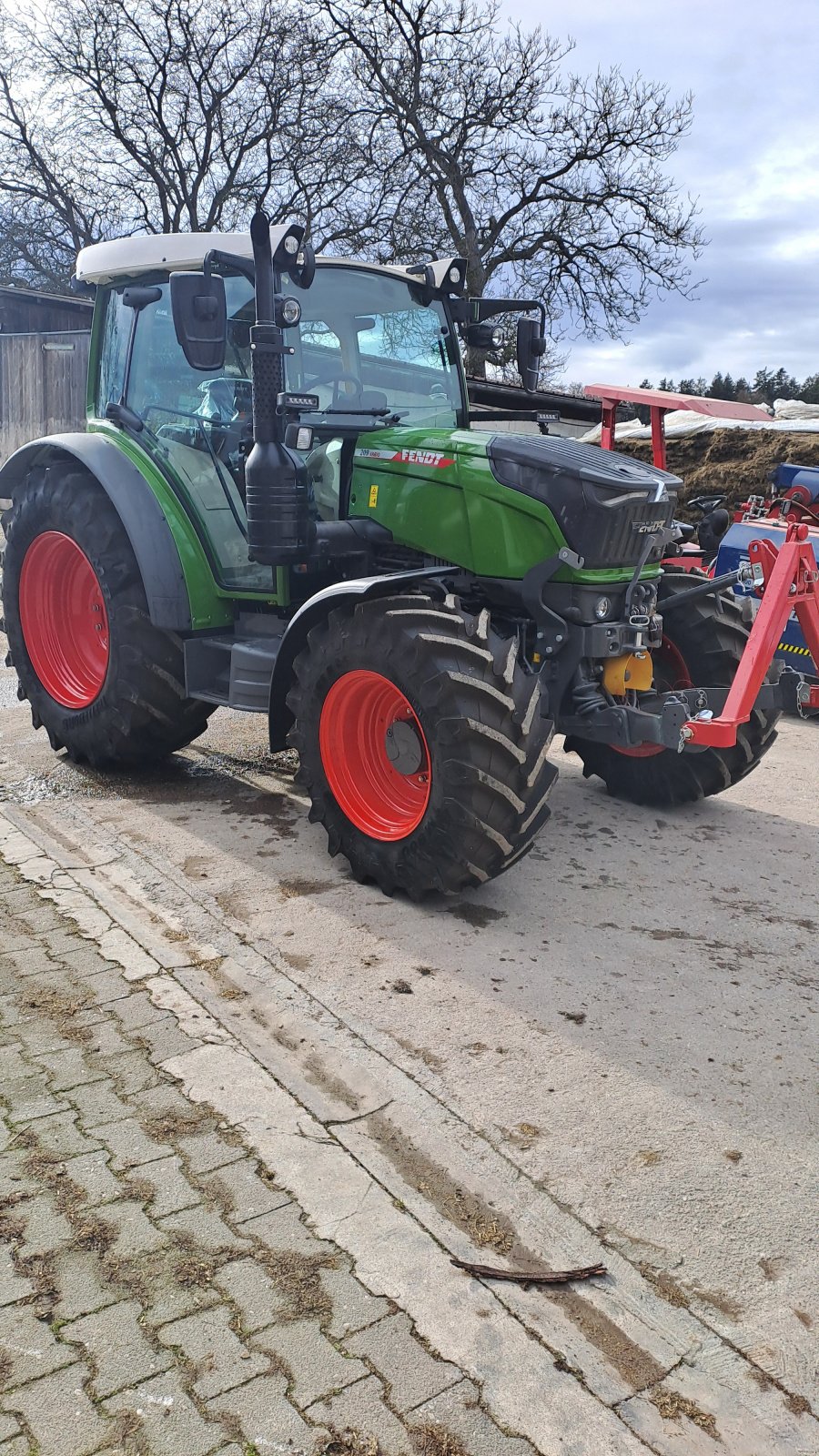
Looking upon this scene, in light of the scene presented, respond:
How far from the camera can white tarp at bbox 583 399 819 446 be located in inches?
464

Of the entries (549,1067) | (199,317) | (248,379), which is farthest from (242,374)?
(549,1067)

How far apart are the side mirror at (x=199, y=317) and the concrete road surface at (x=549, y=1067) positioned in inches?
78.8

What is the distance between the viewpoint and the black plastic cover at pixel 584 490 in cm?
416

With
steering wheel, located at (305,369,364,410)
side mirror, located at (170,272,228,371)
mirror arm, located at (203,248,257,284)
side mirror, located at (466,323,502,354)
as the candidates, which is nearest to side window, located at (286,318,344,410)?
steering wheel, located at (305,369,364,410)

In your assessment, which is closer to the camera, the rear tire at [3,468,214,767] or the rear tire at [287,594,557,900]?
the rear tire at [287,594,557,900]

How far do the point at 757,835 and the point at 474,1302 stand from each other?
328 cm

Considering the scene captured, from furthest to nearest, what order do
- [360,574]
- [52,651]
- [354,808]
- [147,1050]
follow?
[52,651]
[360,574]
[354,808]
[147,1050]

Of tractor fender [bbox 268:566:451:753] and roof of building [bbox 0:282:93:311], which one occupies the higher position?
roof of building [bbox 0:282:93:311]

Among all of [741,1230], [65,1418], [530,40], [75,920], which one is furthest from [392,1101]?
[530,40]

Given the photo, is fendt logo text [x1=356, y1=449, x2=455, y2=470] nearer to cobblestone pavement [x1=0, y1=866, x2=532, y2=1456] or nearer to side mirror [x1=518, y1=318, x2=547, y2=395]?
side mirror [x1=518, y1=318, x2=547, y2=395]

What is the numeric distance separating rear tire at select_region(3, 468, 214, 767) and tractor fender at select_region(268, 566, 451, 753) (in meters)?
0.80

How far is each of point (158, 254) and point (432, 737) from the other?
2808 mm

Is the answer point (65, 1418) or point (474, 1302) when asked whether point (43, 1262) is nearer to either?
point (65, 1418)

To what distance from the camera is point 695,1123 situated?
2.93 m
